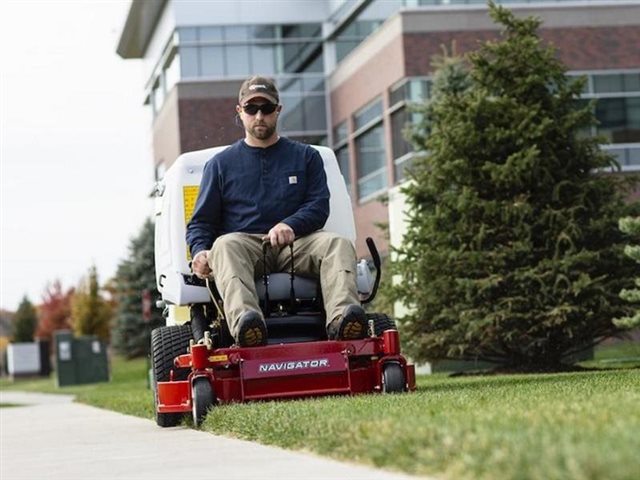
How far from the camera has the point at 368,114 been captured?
41.2m

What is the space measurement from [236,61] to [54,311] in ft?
176

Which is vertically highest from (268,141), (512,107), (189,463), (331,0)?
(331,0)

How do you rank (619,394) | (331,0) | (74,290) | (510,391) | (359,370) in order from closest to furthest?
1. (619,394)
2. (510,391)
3. (359,370)
4. (331,0)
5. (74,290)

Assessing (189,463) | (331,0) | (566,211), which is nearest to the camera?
(189,463)

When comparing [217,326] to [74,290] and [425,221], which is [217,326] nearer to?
[425,221]

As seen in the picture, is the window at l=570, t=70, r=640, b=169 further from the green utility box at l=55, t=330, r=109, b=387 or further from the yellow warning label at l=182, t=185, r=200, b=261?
the yellow warning label at l=182, t=185, r=200, b=261

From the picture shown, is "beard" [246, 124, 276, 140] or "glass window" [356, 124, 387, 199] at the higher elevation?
"glass window" [356, 124, 387, 199]

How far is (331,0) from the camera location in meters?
47.9

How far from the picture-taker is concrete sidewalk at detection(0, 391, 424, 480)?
686cm

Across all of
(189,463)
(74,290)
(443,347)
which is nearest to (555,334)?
(443,347)

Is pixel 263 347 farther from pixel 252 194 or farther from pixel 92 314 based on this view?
pixel 92 314

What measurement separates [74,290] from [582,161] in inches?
3238

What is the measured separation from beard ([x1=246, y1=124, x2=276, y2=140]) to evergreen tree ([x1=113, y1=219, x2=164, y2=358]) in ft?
149

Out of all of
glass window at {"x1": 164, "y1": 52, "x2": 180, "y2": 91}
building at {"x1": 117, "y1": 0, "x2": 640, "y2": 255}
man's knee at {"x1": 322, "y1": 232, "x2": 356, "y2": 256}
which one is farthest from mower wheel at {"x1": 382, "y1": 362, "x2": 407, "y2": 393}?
glass window at {"x1": 164, "y1": 52, "x2": 180, "y2": 91}
